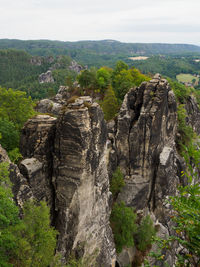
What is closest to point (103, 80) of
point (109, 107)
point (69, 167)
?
point (109, 107)

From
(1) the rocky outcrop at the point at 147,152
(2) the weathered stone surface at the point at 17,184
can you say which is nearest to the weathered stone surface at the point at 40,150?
(2) the weathered stone surface at the point at 17,184

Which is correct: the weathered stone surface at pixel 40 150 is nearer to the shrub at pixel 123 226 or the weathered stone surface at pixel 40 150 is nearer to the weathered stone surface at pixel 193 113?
the shrub at pixel 123 226

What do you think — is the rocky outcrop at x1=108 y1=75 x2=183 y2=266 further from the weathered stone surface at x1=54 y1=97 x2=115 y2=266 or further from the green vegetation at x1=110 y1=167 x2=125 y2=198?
the weathered stone surface at x1=54 y1=97 x2=115 y2=266

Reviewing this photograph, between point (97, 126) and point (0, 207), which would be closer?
point (0, 207)

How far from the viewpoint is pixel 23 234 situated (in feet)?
43.2

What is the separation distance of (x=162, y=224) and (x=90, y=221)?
17.5 metres

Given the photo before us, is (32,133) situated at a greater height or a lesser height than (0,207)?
greater

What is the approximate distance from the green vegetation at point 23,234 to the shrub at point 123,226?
12691 millimetres

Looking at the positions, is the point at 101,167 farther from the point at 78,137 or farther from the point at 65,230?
the point at 65,230

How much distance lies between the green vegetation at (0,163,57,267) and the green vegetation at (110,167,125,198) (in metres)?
15.6

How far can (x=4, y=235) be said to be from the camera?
10.8m

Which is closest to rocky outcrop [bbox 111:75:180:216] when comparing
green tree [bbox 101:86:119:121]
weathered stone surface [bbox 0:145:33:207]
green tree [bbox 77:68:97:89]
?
green tree [bbox 101:86:119:121]

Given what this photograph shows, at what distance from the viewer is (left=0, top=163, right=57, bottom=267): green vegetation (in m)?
11.2

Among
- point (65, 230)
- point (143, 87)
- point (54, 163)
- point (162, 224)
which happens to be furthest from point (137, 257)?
point (143, 87)
